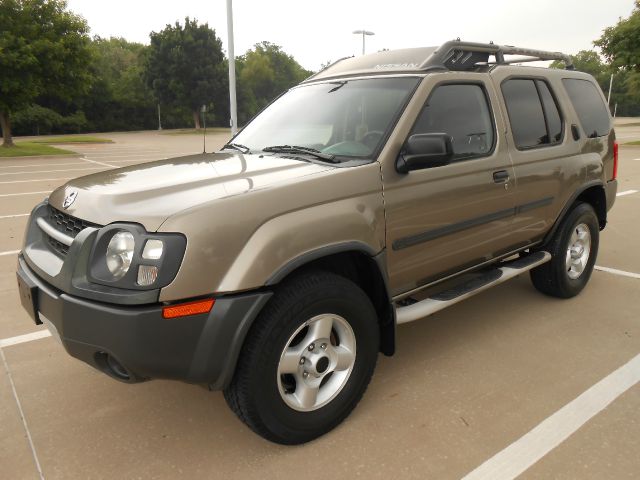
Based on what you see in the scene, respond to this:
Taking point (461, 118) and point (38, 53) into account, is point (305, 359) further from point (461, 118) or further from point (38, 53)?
point (38, 53)

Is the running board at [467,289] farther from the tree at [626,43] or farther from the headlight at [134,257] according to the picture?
the tree at [626,43]

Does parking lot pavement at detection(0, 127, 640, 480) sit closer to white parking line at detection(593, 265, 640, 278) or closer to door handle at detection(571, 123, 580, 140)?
white parking line at detection(593, 265, 640, 278)

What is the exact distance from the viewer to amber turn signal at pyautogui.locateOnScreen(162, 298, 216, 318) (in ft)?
6.82

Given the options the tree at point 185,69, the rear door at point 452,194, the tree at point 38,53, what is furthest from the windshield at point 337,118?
the tree at point 185,69

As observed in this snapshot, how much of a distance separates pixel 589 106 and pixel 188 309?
4.00 m

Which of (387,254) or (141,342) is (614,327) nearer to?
(387,254)

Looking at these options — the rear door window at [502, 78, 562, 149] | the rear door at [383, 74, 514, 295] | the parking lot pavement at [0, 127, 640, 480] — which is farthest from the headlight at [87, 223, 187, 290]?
the rear door window at [502, 78, 562, 149]

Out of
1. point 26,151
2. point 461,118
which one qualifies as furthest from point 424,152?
point 26,151

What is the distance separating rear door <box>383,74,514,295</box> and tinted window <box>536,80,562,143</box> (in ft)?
2.36

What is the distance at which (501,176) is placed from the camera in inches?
136

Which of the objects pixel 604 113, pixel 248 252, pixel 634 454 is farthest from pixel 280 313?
pixel 604 113

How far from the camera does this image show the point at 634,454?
2439 mm

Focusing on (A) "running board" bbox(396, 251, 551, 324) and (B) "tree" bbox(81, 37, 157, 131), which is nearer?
(A) "running board" bbox(396, 251, 551, 324)

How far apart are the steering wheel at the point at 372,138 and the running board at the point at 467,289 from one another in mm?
937
